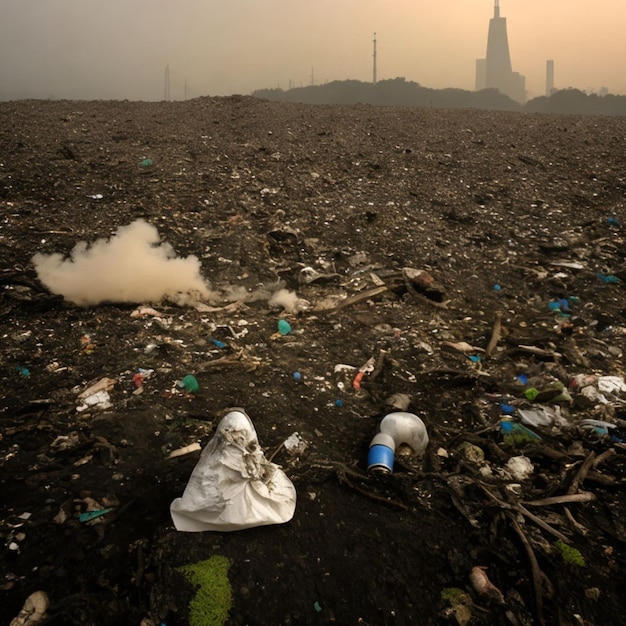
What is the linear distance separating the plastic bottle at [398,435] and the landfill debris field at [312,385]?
1 centimetres

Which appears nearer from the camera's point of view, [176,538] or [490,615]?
[490,615]

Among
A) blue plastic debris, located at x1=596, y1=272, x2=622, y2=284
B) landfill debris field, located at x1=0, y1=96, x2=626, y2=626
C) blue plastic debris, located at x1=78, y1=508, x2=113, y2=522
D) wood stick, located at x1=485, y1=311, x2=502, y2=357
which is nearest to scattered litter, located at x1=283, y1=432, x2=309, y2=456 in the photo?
landfill debris field, located at x1=0, y1=96, x2=626, y2=626

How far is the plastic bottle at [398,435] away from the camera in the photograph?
2440 millimetres

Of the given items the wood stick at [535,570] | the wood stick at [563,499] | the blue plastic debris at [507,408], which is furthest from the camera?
the blue plastic debris at [507,408]

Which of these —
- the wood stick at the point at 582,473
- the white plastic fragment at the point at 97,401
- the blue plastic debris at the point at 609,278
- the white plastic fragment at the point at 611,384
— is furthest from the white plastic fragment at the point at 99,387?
the blue plastic debris at the point at 609,278

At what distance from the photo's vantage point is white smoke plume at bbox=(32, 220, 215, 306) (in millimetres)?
3818

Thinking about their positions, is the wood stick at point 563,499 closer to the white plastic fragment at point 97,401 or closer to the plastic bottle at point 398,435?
the plastic bottle at point 398,435

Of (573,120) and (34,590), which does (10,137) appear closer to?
(34,590)

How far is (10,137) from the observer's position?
22.8ft

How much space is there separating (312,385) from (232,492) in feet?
3.86

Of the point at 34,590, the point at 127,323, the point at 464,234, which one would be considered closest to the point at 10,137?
the point at 127,323

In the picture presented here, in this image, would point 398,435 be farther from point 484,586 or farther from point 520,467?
point 484,586

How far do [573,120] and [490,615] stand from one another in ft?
37.4

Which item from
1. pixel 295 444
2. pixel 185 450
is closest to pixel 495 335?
pixel 295 444
